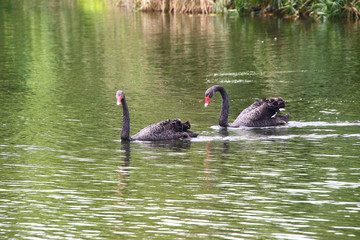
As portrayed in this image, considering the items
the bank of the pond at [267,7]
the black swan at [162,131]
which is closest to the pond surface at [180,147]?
the black swan at [162,131]

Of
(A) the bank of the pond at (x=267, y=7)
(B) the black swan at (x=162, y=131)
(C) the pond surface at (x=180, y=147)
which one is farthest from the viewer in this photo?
(A) the bank of the pond at (x=267, y=7)

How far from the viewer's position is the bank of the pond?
37.2 m

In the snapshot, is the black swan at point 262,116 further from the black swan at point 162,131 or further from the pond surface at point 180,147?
the black swan at point 162,131

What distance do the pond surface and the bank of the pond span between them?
6466 mm

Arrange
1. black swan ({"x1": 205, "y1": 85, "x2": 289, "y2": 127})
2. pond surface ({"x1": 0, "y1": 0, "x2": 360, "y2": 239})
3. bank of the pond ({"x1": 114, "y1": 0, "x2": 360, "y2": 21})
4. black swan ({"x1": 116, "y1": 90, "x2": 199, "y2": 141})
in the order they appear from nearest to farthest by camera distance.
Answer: pond surface ({"x1": 0, "y1": 0, "x2": 360, "y2": 239}), black swan ({"x1": 116, "y1": 90, "x2": 199, "y2": 141}), black swan ({"x1": 205, "y1": 85, "x2": 289, "y2": 127}), bank of the pond ({"x1": 114, "y1": 0, "x2": 360, "y2": 21})

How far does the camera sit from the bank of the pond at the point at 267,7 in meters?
37.2

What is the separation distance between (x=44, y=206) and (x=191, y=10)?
36842 mm

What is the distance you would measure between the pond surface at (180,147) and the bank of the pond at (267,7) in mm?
6466

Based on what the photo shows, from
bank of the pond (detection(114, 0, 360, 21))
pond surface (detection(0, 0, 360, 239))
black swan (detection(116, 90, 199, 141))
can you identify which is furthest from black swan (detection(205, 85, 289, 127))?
bank of the pond (detection(114, 0, 360, 21))

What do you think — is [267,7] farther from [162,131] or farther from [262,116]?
[162,131]

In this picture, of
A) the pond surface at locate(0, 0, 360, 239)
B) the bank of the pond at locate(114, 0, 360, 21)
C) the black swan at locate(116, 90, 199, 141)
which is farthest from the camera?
the bank of the pond at locate(114, 0, 360, 21)

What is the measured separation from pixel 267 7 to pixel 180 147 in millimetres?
30339

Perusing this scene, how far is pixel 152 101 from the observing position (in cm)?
1867

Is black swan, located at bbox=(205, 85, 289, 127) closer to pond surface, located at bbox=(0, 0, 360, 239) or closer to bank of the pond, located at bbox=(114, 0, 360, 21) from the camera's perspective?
pond surface, located at bbox=(0, 0, 360, 239)
